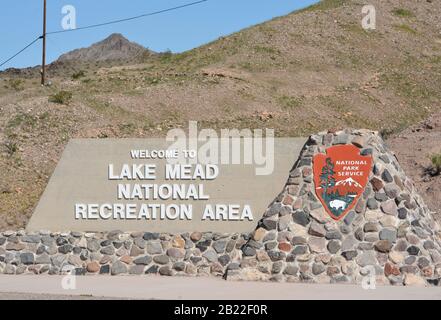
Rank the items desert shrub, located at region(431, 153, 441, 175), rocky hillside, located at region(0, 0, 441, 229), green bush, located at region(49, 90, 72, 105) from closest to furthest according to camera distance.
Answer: desert shrub, located at region(431, 153, 441, 175) < rocky hillside, located at region(0, 0, 441, 229) < green bush, located at region(49, 90, 72, 105)

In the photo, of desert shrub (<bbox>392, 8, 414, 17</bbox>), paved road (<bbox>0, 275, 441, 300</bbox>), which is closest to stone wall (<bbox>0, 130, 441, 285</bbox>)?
paved road (<bbox>0, 275, 441, 300</bbox>)

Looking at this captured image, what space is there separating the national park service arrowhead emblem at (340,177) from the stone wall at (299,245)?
0.13 m

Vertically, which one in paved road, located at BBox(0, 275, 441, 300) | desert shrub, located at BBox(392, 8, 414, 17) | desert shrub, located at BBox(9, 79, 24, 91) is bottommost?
paved road, located at BBox(0, 275, 441, 300)

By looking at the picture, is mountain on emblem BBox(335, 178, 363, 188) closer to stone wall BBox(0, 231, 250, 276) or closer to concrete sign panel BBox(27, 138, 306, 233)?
concrete sign panel BBox(27, 138, 306, 233)


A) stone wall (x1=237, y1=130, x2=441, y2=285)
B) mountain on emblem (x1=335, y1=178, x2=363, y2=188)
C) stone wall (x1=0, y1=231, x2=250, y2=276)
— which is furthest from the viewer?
stone wall (x1=0, y1=231, x2=250, y2=276)

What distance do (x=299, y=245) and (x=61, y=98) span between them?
83.7 feet

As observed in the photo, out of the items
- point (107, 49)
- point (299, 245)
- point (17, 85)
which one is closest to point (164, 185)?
point (299, 245)

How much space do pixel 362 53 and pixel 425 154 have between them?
1086 inches

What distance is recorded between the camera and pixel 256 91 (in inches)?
1773

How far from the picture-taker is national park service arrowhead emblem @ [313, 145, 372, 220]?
59.0ft

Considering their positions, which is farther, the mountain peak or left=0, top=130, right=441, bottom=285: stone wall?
the mountain peak

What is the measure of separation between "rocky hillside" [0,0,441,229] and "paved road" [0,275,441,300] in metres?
8.88
